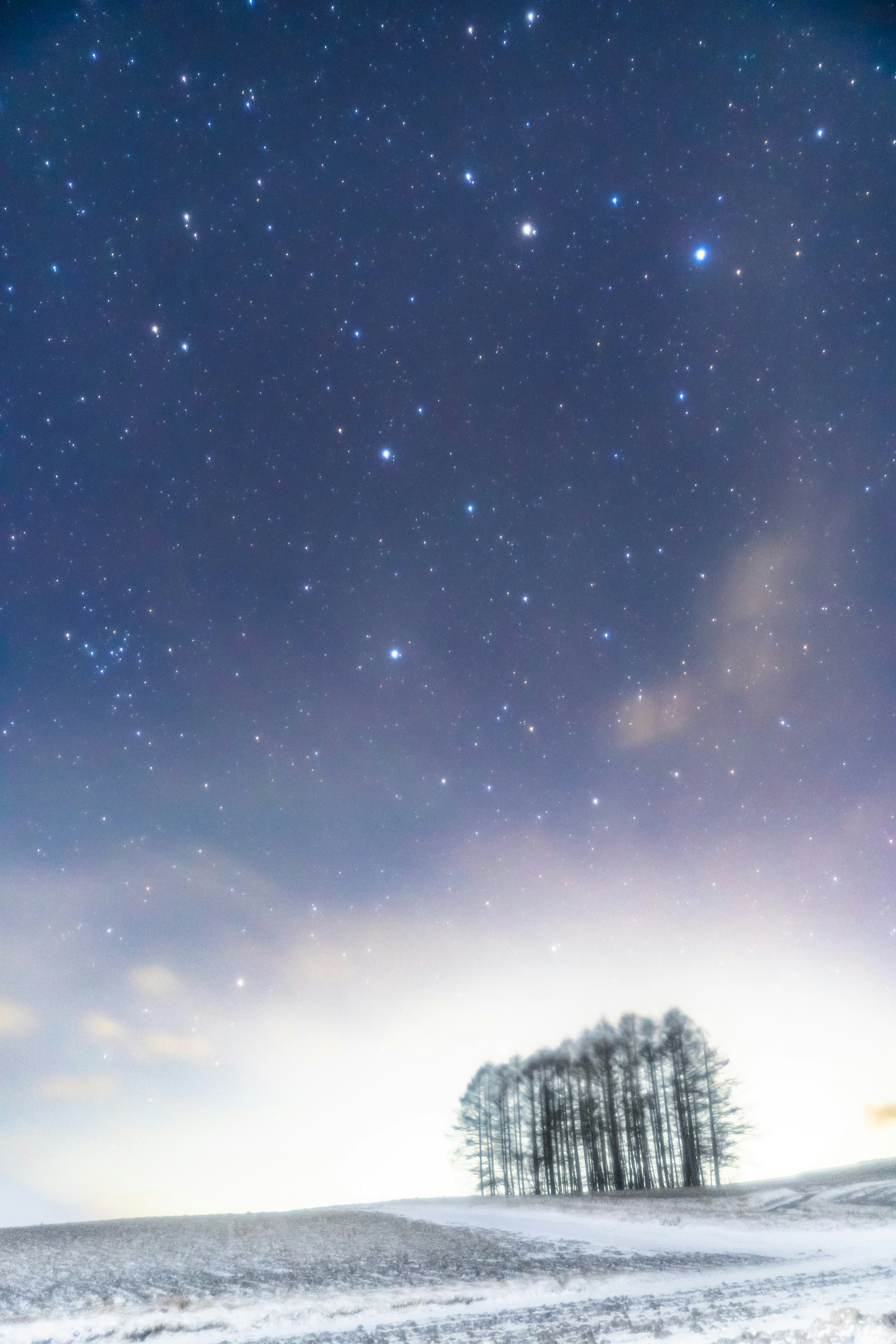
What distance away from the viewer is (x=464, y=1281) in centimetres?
1177

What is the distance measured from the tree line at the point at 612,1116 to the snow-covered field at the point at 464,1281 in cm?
1971

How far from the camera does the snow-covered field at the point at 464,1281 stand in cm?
824

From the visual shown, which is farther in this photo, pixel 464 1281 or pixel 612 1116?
pixel 612 1116

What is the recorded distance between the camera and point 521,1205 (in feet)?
104

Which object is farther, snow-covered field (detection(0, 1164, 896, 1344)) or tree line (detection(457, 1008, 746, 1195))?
tree line (detection(457, 1008, 746, 1195))

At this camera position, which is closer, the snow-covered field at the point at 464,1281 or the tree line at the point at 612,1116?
the snow-covered field at the point at 464,1281

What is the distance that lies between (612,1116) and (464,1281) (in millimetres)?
38411

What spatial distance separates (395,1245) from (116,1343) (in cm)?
1154

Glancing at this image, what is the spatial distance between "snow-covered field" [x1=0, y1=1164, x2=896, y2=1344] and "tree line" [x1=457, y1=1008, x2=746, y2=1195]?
64.7 feet

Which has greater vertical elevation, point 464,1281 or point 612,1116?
point 464,1281

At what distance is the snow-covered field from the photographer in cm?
824

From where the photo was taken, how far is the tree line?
140 ft

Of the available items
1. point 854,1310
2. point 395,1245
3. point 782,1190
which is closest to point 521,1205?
point 782,1190

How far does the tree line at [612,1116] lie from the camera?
140 ft
